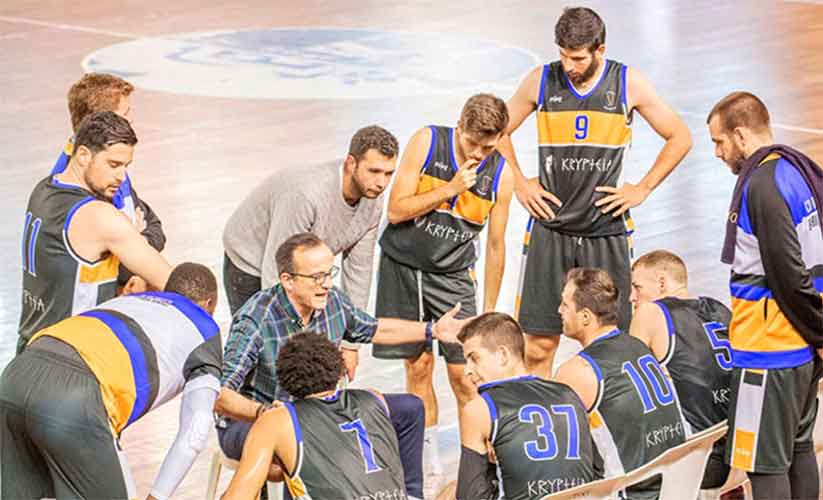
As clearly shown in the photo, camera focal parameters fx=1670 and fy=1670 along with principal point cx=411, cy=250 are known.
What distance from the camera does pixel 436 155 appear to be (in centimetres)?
787

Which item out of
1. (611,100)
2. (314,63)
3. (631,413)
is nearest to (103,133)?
(631,413)

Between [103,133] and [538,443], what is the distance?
216 centimetres

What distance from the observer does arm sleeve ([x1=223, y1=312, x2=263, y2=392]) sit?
260 inches

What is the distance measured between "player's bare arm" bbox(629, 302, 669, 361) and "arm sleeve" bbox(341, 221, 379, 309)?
1443mm

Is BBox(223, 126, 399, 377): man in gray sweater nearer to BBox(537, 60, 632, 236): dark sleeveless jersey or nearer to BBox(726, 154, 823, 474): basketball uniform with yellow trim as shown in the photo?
BBox(537, 60, 632, 236): dark sleeveless jersey

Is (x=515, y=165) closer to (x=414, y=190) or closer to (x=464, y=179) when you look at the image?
(x=414, y=190)

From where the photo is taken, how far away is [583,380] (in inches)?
250

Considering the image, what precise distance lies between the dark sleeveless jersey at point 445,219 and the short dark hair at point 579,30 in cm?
63

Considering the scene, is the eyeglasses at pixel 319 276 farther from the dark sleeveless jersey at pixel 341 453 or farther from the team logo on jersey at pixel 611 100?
→ the team logo on jersey at pixel 611 100

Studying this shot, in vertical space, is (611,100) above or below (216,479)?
above

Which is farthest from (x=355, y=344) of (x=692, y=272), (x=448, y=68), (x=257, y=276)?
(x=448, y=68)

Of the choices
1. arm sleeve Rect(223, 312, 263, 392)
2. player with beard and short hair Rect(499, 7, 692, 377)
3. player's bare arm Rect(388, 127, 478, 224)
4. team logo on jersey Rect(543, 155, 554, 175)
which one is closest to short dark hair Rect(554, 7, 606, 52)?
player with beard and short hair Rect(499, 7, 692, 377)

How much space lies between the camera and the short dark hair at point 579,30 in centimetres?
790

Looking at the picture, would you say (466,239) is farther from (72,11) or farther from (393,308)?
(72,11)
